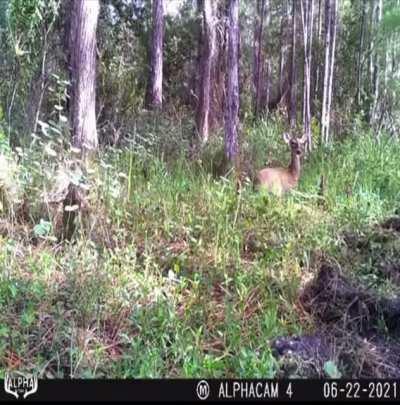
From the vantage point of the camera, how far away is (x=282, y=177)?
5570 mm

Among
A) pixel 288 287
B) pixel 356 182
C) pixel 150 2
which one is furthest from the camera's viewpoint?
pixel 150 2

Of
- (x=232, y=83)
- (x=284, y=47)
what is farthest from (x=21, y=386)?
(x=284, y=47)

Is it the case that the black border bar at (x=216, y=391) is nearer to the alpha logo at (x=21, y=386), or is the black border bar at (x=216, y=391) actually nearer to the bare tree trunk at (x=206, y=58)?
the alpha logo at (x=21, y=386)

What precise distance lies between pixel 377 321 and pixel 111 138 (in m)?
4.22

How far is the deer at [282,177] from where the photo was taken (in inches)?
209

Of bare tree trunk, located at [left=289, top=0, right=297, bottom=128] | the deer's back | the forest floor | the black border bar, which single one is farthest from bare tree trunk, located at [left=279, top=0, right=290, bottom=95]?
the black border bar

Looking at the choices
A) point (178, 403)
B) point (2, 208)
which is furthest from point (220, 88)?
point (178, 403)

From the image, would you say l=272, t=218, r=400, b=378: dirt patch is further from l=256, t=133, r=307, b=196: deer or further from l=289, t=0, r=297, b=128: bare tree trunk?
l=289, t=0, r=297, b=128: bare tree trunk

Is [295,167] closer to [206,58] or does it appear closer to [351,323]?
[351,323]

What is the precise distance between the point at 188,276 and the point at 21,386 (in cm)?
150

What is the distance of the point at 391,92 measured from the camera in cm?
959

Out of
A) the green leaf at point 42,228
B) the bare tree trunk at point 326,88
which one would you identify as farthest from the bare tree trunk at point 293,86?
the green leaf at point 42,228

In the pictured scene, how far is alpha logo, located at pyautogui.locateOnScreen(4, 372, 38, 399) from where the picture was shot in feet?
7.68

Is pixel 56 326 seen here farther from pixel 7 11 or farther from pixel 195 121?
pixel 195 121
